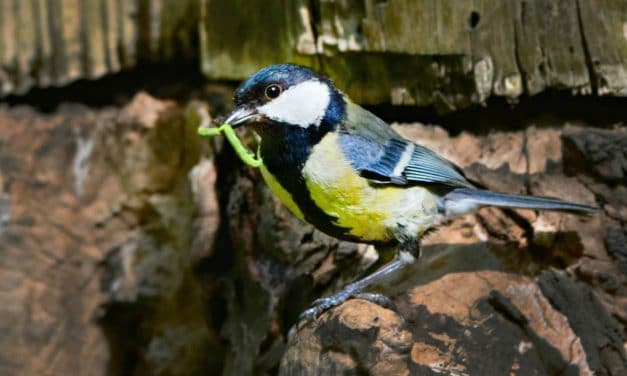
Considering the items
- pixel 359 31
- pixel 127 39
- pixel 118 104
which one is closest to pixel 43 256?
pixel 118 104

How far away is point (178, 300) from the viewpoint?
11.2 feet

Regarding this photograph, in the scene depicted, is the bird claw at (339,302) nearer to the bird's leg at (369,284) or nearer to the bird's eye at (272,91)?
the bird's leg at (369,284)

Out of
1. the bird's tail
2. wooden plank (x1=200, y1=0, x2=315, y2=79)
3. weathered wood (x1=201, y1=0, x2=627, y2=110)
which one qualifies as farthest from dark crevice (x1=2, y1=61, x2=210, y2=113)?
the bird's tail

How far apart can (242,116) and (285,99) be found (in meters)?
0.12

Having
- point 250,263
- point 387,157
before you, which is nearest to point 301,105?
point 387,157

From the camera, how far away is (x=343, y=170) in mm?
2283

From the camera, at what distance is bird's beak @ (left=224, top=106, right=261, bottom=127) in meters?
2.23

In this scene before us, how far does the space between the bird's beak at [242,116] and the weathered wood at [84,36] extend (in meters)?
1.28

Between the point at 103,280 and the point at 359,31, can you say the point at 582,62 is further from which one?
the point at 103,280

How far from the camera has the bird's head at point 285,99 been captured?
223cm

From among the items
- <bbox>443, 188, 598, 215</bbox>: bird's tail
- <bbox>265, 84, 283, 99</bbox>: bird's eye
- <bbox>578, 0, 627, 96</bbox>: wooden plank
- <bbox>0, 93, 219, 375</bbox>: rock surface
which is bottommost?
<bbox>0, 93, 219, 375</bbox>: rock surface

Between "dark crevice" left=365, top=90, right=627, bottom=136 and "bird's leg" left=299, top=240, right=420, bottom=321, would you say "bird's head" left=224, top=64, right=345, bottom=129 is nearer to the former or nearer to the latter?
"bird's leg" left=299, top=240, right=420, bottom=321

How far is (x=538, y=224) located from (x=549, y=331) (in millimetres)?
376

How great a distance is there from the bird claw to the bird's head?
449mm
